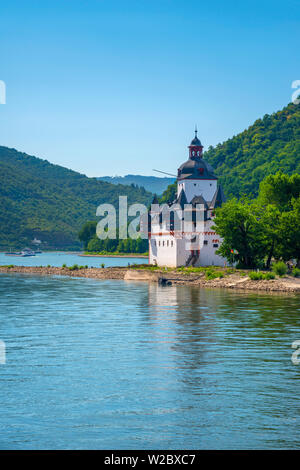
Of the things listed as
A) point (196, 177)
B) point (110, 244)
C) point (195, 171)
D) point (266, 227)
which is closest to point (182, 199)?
point (196, 177)

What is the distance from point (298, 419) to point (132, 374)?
25.5 feet

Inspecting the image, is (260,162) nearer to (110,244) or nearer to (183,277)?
(110,244)

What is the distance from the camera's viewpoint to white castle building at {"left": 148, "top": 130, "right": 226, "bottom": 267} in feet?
282

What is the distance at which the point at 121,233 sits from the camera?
186 m

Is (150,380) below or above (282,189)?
below

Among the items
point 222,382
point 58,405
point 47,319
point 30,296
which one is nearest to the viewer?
point 58,405

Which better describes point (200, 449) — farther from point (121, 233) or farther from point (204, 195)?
point (121, 233)

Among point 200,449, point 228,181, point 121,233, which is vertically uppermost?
point 228,181

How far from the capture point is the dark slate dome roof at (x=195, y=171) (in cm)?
9443

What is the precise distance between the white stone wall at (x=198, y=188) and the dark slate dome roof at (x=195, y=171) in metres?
0.79

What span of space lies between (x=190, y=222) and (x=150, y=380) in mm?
65167

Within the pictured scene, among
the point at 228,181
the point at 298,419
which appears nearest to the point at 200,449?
the point at 298,419

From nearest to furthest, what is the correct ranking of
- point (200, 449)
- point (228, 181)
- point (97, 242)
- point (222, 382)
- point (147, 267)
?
point (200, 449) < point (222, 382) < point (147, 267) < point (228, 181) < point (97, 242)

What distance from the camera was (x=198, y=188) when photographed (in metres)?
94.2
